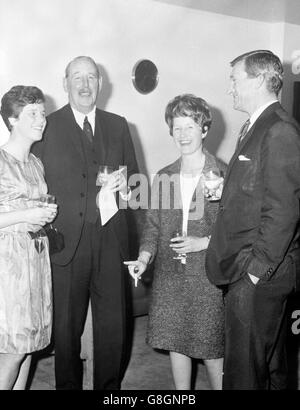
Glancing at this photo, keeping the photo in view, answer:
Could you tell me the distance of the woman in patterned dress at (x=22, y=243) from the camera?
2.33m

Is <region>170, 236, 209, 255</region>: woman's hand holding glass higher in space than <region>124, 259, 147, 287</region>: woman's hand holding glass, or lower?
higher

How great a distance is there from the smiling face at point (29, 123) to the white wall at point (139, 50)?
4.85 feet

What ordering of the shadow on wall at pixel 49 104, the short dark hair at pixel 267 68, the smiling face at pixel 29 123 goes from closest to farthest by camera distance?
the short dark hair at pixel 267 68, the smiling face at pixel 29 123, the shadow on wall at pixel 49 104

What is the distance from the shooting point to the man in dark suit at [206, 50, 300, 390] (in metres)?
2.03

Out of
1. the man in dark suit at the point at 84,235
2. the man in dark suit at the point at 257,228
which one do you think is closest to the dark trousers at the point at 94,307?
the man in dark suit at the point at 84,235

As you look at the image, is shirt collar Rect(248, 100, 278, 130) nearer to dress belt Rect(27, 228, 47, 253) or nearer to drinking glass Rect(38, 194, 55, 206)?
drinking glass Rect(38, 194, 55, 206)

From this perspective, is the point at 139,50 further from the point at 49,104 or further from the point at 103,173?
the point at 103,173

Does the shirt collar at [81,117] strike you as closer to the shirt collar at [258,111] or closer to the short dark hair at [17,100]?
the short dark hair at [17,100]

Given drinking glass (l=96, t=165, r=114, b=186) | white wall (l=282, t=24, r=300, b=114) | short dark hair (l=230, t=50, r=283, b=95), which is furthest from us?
white wall (l=282, t=24, r=300, b=114)

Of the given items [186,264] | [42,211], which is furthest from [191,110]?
[42,211]

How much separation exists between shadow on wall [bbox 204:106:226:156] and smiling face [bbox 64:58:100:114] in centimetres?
285

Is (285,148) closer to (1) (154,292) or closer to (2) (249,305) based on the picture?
(2) (249,305)

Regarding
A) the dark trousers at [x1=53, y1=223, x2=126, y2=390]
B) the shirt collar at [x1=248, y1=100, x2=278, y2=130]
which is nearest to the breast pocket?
the shirt collar at [x1=248, y1=100, x2=278, y2=130]

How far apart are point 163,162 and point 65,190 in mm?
2525
